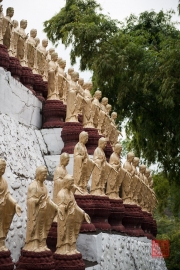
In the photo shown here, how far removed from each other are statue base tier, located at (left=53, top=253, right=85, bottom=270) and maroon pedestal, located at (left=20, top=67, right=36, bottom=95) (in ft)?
17.5

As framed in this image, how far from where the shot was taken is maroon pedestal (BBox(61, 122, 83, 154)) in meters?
10.2

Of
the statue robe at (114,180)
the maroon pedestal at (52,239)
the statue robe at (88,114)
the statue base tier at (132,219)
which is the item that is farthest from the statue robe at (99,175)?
the maroon pedestal at (52,239)

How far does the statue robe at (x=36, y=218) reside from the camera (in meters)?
6.19

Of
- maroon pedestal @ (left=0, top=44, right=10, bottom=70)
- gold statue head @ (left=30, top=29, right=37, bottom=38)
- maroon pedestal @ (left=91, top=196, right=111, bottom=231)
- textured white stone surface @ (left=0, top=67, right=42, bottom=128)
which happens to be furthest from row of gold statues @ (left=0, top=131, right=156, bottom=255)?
gold statue head @ (left=30, top=29, right=37, bottom=38)

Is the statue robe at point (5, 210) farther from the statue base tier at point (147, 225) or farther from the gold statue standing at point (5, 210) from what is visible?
the statue base tier at point (147, 225)

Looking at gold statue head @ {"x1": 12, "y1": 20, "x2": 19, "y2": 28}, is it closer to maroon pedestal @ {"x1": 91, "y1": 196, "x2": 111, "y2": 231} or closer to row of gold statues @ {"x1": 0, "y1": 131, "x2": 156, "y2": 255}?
row of gold statues @ {"x1": 0, "y1": 131, "x2": 156, "y2": 255}

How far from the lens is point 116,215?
9.51m

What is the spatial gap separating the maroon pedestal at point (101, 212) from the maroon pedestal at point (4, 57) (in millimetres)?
3359

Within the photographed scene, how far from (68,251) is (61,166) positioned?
1614 mm

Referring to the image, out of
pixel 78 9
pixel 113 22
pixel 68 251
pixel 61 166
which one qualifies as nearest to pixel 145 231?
pixel 61 166

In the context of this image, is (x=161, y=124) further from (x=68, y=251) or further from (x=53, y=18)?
(x=68, y=251)

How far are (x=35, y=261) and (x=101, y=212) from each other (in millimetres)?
2791

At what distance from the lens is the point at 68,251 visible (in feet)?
21.7

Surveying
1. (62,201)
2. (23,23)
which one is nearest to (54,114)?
(23,23)
